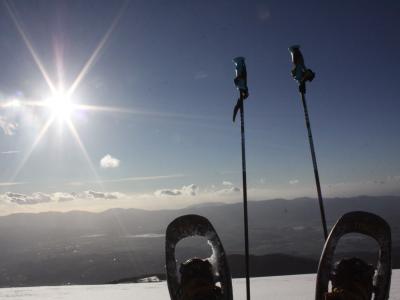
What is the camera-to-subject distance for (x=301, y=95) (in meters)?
7.38

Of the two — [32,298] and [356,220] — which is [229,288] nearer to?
[356,220]

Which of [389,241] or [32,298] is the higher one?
[389,241]

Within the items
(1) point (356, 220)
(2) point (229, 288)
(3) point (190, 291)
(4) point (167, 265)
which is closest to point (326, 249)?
(1) point (356, 220)

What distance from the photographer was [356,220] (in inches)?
218

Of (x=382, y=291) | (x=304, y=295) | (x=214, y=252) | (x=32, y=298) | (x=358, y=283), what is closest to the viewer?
(x=358, y=283)

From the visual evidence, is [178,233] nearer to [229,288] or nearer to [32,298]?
[229,288]

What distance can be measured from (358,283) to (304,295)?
6363 mm

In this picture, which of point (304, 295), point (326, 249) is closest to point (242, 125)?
point (326, 249)

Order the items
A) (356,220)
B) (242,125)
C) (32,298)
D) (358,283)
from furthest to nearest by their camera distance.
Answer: (32,298) → (242,125) → (356,220) → (358,283)

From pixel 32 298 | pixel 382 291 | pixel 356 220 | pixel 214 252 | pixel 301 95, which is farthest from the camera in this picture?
pixel 32 298

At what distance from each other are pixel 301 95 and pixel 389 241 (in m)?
3.30

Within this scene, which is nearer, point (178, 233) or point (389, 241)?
point (389, 241)

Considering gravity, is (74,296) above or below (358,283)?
below

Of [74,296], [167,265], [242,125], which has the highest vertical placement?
[242,125]
